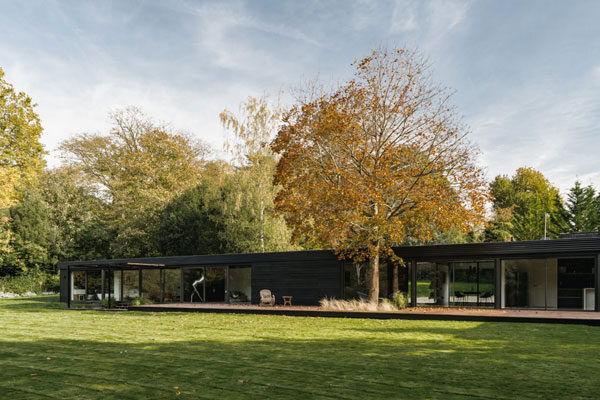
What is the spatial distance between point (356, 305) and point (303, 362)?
10.6 meters

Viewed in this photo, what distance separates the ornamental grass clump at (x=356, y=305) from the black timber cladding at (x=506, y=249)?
2273mm

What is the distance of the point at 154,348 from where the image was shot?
8.94 m

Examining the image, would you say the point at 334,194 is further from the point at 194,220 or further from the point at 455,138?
the point at 194,220

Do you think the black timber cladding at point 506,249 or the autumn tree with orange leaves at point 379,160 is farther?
the autumn tree with orange leaves at point 379,160

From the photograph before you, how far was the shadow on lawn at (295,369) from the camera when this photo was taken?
18.3 ft

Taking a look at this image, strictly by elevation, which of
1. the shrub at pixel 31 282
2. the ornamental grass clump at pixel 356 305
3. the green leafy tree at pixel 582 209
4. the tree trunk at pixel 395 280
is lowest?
the shrub at pixel 31 282

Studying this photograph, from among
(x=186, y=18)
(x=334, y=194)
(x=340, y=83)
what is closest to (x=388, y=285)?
(x=334, y=194)

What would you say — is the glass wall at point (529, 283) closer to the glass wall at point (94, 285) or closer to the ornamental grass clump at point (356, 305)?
the ornamental grass clump at point (356, 305)

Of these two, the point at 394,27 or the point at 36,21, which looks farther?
the point at 36,21

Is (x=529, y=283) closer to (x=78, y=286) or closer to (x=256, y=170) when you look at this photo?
(x=256, y=170)

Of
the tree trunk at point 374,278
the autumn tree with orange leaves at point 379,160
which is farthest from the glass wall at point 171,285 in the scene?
the tree trunk at point 374,278

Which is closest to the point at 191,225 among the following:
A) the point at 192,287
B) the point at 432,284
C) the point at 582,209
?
the point at 192,287

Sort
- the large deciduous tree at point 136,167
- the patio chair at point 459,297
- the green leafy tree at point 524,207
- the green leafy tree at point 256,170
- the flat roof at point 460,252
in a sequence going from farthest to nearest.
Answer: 1. the green leafy tree at point 524,207
2. the large deciduous tree at point 136,167
3. the green leafy tree at point 256,170
4. the patio chair at point 459,297
5. the flat roof at point 460,252

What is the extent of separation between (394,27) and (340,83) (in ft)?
9.34
